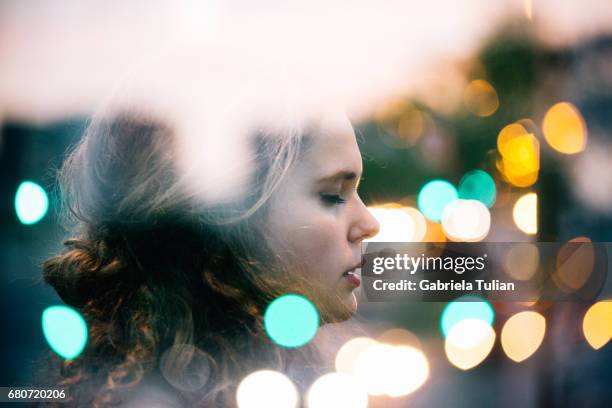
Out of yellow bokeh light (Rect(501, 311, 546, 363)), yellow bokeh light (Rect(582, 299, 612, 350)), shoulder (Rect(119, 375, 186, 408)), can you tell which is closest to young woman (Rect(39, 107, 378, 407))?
shoulder (Rect(119, 375, 186, 408))

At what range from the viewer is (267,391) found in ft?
5.95

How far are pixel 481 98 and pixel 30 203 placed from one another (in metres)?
1.42

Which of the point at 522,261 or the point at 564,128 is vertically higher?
the point at 564,128

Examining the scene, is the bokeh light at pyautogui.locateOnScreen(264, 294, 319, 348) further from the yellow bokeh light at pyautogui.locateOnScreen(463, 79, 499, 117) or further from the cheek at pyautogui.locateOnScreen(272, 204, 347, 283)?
the yellow bokeh light at pyautogui.locateOnScreen(463, 79, 499, 117)

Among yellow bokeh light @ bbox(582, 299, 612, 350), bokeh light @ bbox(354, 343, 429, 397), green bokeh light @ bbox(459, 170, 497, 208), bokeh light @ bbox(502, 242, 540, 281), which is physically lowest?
bokeh light @ bbox(354, 343, 429, 397)

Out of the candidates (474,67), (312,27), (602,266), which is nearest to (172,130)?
(312,27)

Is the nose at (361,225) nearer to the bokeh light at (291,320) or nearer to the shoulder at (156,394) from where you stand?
the bokeh light at (291,320)

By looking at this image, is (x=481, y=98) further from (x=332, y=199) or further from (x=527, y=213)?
(x=332, y=199)

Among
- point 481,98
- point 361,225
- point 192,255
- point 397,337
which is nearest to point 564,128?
point 481,98

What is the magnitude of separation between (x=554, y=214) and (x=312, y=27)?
0.94 m

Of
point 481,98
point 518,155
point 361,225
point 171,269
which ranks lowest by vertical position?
point 171,269

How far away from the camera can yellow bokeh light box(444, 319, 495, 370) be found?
72.7 inches

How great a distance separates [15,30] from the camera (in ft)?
6.09

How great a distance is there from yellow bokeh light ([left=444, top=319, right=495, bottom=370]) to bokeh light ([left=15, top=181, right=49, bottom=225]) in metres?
1.31
